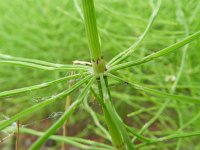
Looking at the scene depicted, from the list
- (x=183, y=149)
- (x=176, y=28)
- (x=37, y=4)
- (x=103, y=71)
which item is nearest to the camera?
(x=103, y=71)

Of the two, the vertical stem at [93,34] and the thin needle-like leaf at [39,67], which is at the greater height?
the vertical stem at [93,34]

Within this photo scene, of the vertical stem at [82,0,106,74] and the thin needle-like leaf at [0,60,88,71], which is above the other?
the vertical stem at [82,0,106,74]

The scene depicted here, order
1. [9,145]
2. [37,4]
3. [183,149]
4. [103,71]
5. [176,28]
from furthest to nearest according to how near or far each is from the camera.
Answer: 1. [9,145]
2. [37,4]
3. [183,149]
4. [176,28]
5. [103,71]

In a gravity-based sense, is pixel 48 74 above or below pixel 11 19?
below

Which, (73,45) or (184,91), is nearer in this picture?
(184,91)

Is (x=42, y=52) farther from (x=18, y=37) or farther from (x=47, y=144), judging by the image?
(x=47, y=144)

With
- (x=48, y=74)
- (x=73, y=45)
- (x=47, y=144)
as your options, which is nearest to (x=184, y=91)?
(x=73, y=45)

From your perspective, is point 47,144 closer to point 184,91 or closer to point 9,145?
point 9,145

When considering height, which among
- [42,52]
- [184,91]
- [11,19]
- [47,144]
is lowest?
[47,144]
